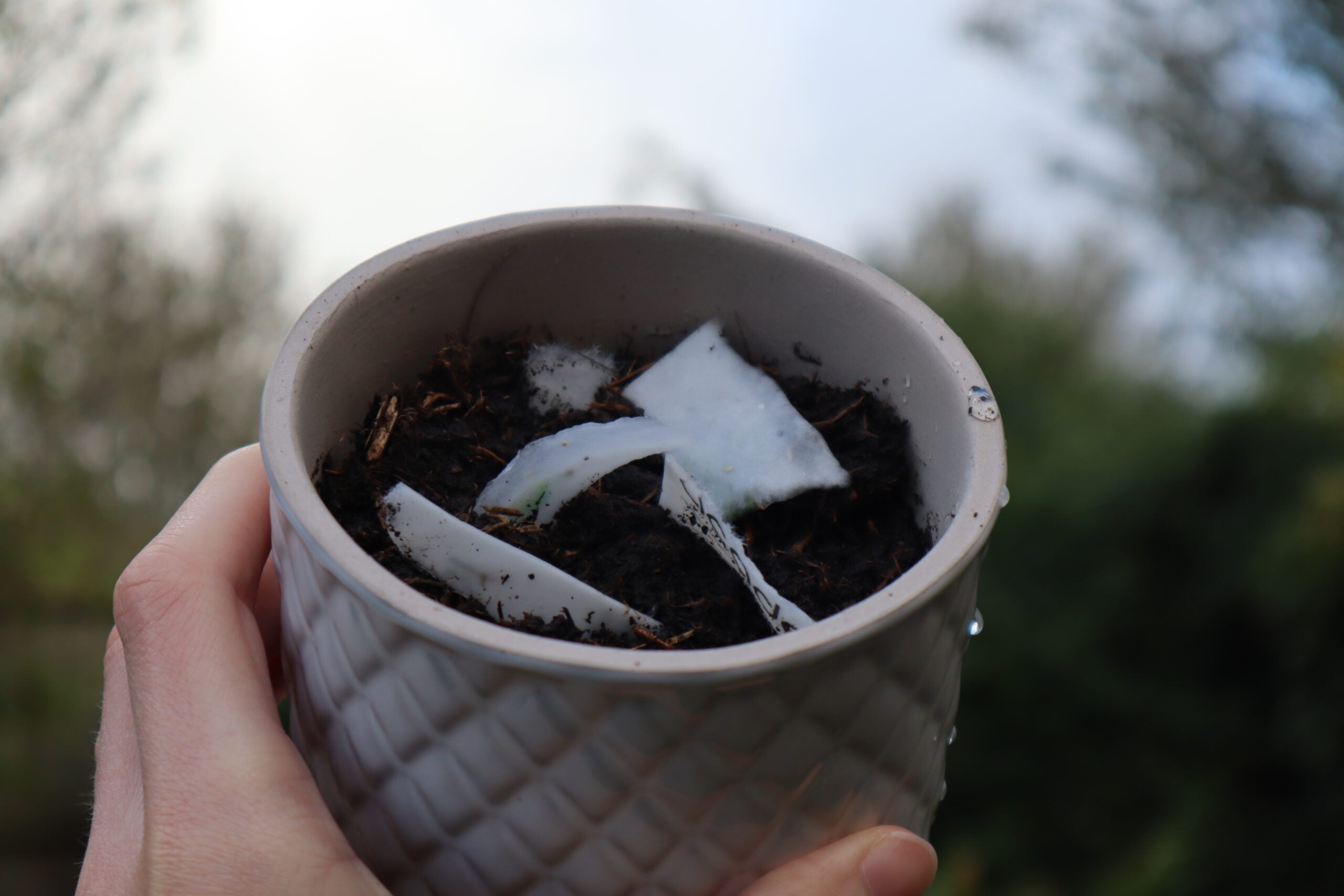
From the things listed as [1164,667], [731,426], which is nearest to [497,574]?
[731,426]

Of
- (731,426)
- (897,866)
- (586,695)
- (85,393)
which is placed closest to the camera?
(586,695)

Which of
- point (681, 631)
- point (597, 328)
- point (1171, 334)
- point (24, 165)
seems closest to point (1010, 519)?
point (1171, 334)

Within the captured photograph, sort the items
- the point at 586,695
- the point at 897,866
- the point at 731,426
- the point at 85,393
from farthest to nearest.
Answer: the point at 85,393, the point at 731,426, the point at 897,866, the point at 586,695

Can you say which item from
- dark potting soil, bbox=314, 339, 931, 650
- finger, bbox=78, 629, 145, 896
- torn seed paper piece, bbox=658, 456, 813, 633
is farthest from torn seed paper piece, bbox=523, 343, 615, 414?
finger, bbox=78, 629, 145, 896

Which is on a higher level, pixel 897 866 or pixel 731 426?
pixel 731 426

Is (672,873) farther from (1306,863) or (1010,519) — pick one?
(1306,863)

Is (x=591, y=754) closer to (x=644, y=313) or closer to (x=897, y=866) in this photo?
(x=897, y=866)

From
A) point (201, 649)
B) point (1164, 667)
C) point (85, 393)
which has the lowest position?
point (1164, 667)
